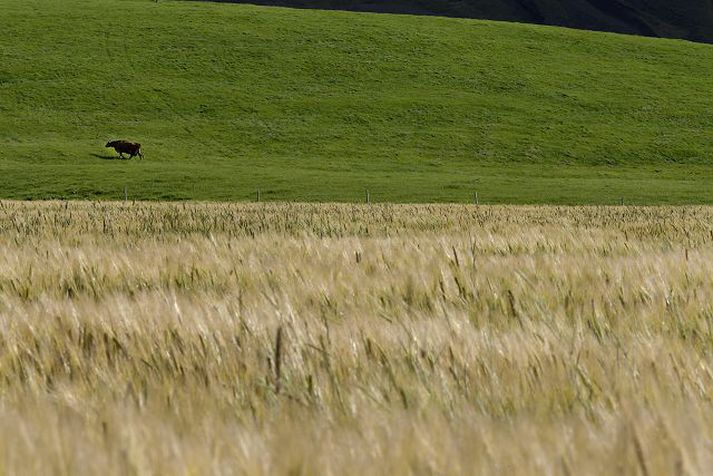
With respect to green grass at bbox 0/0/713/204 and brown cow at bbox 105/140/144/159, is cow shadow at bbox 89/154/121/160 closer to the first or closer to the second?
green grass at bbox 0/0/713/204

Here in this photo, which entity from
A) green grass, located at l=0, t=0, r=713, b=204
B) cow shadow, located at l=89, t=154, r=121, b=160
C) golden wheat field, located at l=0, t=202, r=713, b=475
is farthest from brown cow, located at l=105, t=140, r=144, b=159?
golden wheat field, located at l=0, t=202, r=713, b=475

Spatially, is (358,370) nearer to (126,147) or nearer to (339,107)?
(126,147)

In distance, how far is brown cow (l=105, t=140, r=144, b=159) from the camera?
65.0 m

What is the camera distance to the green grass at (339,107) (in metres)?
57.8

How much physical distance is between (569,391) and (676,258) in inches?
160

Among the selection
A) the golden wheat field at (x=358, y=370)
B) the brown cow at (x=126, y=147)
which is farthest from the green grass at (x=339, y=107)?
the golden wheat field at (x=358, y=370)

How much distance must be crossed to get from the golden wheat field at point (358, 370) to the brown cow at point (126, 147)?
61.1m

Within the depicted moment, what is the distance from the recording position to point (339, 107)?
77.2 meters

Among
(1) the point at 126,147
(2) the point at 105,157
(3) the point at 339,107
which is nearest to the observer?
(2) the point at 105,157

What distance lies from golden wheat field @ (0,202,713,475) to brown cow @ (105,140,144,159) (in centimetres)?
6111

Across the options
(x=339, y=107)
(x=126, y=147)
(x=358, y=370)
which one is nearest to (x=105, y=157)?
(x=126, y=147)

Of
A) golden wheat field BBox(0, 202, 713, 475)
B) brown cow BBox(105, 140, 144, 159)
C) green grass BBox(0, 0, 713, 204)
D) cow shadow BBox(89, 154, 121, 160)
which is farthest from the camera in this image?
brown cow BBox(105, 140, 144, 159)

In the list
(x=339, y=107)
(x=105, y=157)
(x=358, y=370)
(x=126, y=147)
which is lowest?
(x=105, y=157)

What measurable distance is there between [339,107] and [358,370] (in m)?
75.2
